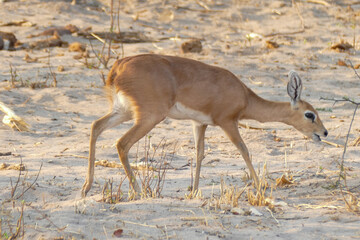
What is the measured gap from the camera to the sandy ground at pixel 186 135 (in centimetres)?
421

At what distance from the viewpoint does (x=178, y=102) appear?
589 centimetres

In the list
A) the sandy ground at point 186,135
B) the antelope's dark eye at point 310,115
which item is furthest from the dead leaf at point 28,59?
the antelope's dark eye at point 310,115

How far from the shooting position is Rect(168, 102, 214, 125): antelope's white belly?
19.4 ft

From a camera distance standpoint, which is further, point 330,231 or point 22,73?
point 22,73

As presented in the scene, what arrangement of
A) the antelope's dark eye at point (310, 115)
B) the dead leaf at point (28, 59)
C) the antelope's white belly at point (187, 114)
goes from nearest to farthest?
the antelope's white belly at point (187, 114)
the antelope's dark eye at point (310, 115)
the dead leaf at point (28, 59)

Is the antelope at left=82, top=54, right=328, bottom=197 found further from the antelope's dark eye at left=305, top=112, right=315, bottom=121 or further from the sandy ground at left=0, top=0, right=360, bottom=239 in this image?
the sandy ground at left=0, top=0, right=360, bottom=239

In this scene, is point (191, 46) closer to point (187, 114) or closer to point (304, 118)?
point (304, 118)

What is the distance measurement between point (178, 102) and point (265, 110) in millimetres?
1182

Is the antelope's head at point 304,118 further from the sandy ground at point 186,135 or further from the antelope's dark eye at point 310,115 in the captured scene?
the sandy ground at point 186,135

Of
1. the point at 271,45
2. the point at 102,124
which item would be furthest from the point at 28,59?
the point at 102,124

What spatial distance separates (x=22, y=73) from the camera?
10.1 meters

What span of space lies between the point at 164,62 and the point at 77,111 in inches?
129

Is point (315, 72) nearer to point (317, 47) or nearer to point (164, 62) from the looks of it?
point (317, 47)

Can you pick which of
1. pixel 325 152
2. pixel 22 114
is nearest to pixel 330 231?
pixel 325 152
